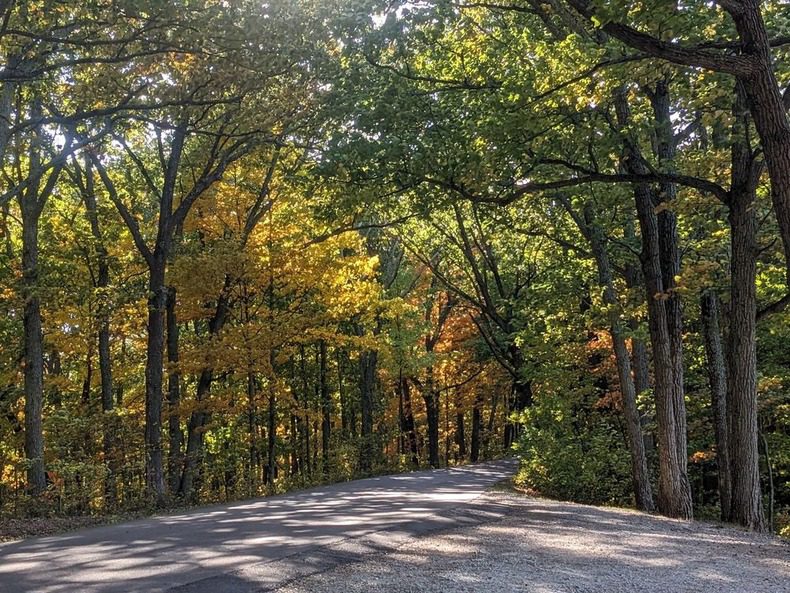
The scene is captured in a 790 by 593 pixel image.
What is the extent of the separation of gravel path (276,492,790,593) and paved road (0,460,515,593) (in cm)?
37

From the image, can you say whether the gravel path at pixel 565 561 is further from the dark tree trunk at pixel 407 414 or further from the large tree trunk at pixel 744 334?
the dark tree trunk at pixel 407 414

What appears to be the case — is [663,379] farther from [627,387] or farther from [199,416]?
[199,416]

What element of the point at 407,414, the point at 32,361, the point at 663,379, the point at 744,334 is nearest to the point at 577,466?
the point at 663,379

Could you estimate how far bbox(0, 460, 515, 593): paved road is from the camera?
17.8ft

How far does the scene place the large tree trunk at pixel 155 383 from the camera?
13562 mm

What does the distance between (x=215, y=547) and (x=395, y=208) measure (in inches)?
372

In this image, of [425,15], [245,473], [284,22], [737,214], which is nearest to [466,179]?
[425,15]

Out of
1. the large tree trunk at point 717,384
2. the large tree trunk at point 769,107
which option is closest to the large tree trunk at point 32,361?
the large tree trunk at point 769,107

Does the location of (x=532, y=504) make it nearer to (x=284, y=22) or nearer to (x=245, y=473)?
(x=284, y=22)

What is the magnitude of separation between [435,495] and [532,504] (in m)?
2.04

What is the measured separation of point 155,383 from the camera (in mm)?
14211

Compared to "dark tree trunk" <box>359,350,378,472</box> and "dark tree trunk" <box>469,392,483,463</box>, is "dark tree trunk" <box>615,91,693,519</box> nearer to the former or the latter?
"dark tree trunk" <box>359,350,378,472</box>

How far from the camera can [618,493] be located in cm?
A: 1557

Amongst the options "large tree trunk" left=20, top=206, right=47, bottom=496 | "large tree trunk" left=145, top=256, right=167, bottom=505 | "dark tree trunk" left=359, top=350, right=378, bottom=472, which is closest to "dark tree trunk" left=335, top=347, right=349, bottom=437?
"dark tree trunk" left=359, top=350, right=378, bottom=472
